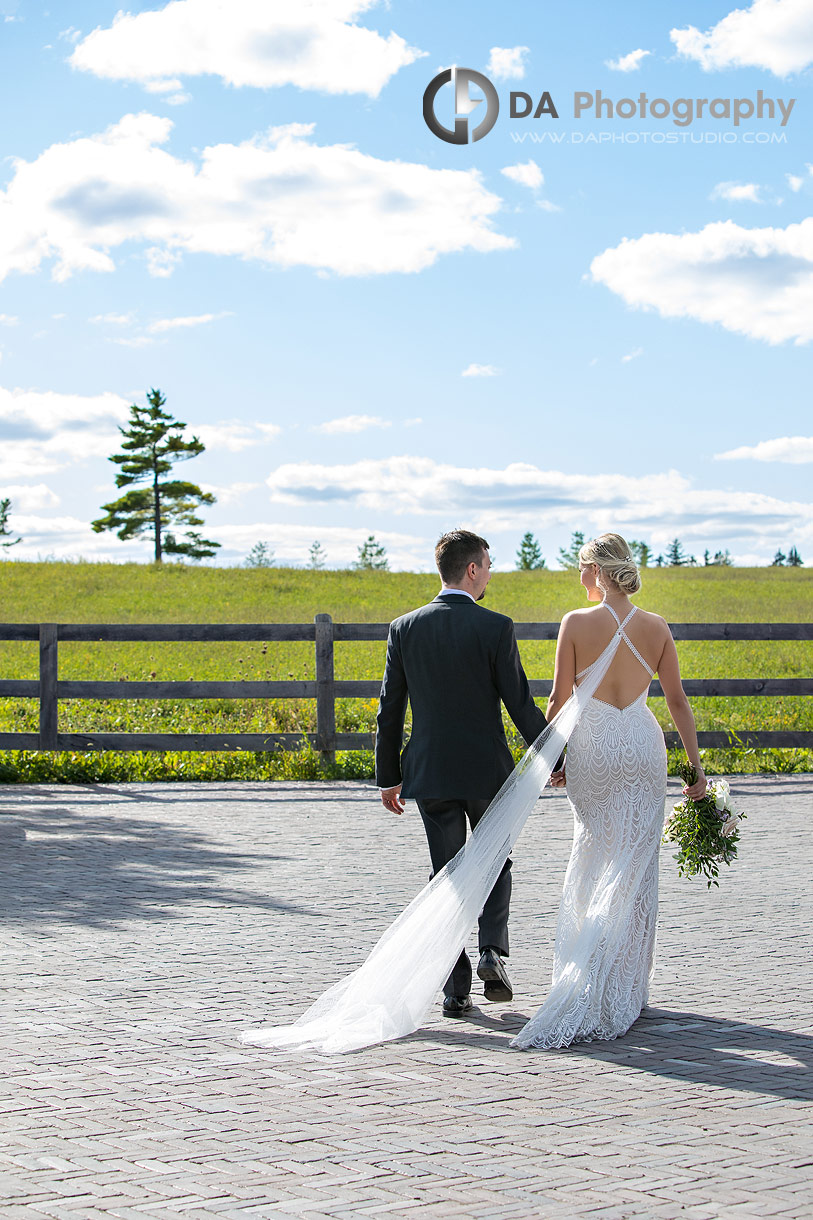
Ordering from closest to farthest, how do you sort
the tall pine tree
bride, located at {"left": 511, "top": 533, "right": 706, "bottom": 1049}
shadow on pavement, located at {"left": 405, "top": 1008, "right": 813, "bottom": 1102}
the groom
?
shadow on pavement, located at {"left": 405, "top": 1008, "right": 813, "bottom": 1102} → bride, located at {"left": 511, "top": 533, "right": 706, "bottom": 1049} → the groom → the tall pine tree

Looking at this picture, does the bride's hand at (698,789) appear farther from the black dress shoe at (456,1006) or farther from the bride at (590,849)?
the black dress shoe at (456,1006)

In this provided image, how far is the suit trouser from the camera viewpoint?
215 inches

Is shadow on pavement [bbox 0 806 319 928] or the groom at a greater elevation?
the groom

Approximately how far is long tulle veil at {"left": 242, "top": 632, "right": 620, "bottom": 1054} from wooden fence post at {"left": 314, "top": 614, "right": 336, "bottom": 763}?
8433mm

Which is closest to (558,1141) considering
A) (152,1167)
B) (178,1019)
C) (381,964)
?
(152,1167)

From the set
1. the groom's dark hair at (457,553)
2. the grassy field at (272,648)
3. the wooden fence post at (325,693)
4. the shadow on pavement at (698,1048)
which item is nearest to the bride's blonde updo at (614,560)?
the groom's dark hair at (457,553)

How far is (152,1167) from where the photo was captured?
3.60 metres

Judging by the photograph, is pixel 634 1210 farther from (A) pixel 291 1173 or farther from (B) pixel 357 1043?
(B) pixel 357 1043

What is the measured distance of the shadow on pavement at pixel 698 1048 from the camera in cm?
441

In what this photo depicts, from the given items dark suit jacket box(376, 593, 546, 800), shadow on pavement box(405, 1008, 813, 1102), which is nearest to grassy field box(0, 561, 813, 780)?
dark suit jacket box(376, 593, 546, 800)

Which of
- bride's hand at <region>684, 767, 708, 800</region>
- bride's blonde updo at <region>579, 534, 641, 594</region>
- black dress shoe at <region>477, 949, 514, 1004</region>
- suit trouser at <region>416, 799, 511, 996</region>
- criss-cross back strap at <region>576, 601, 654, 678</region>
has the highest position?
bride's blonde updo at <region>579, 534, 641, 594</region>

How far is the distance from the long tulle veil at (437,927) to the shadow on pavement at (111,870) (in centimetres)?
210

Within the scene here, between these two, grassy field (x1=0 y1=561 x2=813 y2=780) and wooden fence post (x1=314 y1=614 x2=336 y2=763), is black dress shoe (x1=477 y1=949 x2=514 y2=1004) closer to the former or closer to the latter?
wooden fence post (x1=314 y1=614 x2=336 y2=763)

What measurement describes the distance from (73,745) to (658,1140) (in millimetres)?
11012
